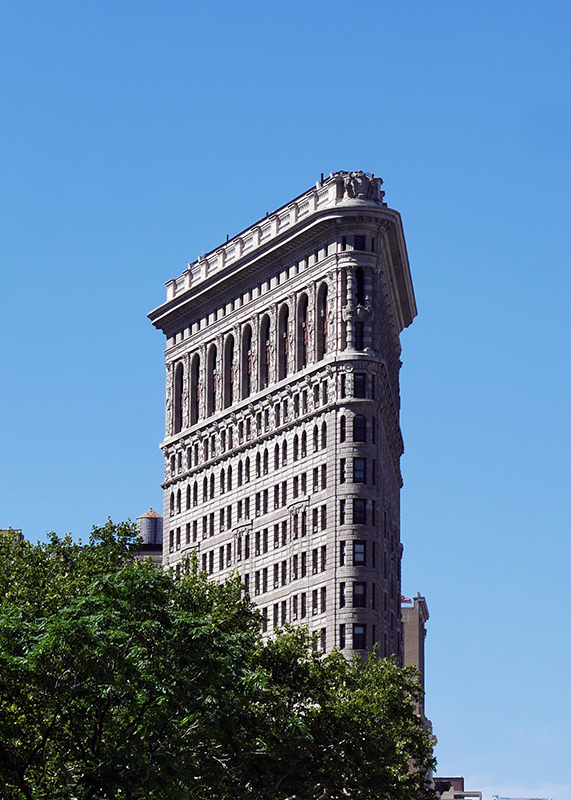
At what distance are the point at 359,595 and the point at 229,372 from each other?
34.3 metres

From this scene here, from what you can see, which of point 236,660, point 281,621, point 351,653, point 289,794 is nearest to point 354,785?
point 289,794

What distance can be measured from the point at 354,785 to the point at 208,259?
102m

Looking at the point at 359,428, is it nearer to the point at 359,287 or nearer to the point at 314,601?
the point at 359,287

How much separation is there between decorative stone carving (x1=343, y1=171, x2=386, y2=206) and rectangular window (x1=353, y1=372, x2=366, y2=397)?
16.5m

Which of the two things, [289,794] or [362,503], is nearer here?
[289,794]

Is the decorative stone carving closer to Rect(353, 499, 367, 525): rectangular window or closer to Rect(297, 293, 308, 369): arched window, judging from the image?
Rect(297, 293, 308, 369): arched window

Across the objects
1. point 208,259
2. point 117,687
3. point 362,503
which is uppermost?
point 208,259

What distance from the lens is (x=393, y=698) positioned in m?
93.1

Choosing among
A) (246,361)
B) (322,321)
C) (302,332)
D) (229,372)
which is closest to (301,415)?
(302,332)

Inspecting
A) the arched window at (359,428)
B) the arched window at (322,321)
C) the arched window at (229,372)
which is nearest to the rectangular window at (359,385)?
the arched window at (359,428)

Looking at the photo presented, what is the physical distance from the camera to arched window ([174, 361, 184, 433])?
180750mm

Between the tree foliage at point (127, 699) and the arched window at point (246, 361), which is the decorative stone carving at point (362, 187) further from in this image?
the tree foliage at point (127, 699)

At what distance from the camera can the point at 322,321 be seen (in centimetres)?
15925

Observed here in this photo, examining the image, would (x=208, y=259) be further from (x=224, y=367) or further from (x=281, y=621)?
(x=281, y=621)
